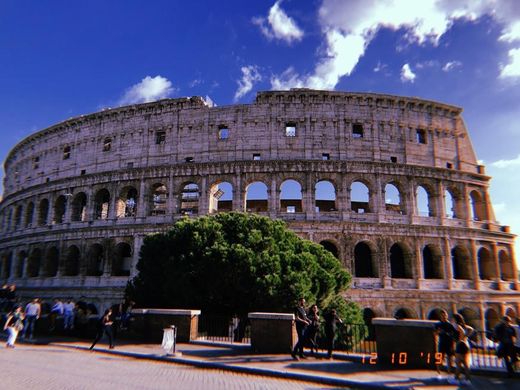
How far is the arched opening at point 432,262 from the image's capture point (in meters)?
25.3

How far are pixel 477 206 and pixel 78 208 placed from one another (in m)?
33.0

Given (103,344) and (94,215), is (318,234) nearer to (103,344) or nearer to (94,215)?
(103,344)

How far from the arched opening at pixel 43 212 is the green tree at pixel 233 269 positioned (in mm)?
19155

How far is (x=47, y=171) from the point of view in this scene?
110ft

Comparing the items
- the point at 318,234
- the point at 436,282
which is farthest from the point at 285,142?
the point at 436,282

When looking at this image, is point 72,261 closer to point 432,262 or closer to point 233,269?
point 233,269

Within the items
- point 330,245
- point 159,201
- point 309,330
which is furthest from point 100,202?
point 309,330

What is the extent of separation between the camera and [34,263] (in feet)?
103

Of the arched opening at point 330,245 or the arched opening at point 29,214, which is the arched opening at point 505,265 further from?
the arched opening at point 29,214

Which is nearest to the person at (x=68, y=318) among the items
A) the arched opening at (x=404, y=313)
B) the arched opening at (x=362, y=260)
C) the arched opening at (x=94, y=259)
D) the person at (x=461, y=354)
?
the arched opening at (x=94, y=259)

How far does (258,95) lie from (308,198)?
8.92 m

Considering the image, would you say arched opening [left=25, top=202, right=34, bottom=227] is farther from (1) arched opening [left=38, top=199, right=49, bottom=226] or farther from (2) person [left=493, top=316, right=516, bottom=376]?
(2) person [left=493, top=316, right=516, bottom=376]

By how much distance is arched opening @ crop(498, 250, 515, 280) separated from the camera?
27547 millimetres

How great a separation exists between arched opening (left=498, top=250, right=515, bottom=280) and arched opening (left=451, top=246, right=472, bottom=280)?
12.4ft
